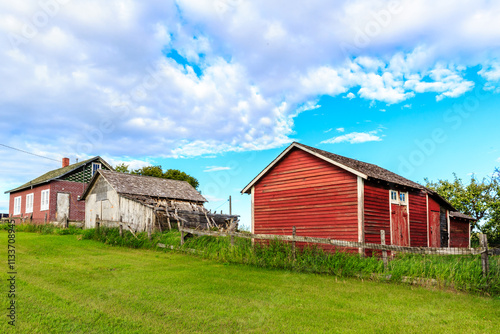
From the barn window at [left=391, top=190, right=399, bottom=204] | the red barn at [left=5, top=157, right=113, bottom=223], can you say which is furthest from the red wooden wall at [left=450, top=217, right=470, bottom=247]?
the red barn at [left=5, top=157, right=113, bottom=223]

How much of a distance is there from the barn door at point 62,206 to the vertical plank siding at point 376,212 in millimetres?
30855

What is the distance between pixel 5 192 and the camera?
4497 centimetres

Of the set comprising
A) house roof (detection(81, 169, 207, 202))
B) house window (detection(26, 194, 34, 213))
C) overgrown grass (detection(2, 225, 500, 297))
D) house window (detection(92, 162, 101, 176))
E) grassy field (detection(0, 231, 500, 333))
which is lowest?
grassy field (detection(0, 231, 500, 333))

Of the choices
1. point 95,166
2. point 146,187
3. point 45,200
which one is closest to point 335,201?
point 146,187

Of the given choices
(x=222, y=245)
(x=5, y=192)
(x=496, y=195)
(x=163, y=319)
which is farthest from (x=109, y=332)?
(x=5, y=192)

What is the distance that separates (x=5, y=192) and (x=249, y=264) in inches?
1712

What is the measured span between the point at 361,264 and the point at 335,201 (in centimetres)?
557

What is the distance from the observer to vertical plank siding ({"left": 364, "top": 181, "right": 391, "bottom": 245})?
16784mm

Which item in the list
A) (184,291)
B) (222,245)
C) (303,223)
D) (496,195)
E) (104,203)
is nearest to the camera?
(184,291)

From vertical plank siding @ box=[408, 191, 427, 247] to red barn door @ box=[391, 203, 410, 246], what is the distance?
0.73 metres

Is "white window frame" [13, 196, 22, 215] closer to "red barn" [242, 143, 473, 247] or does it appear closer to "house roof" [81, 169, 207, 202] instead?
"house roof" [81, 169, 207, 202]

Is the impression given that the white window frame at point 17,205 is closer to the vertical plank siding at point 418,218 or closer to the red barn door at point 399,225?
the red barn door at point 399,225

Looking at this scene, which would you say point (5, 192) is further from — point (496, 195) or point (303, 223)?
point (496, 195)

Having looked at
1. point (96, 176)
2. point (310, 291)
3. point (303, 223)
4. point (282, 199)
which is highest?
point (96, 176)
